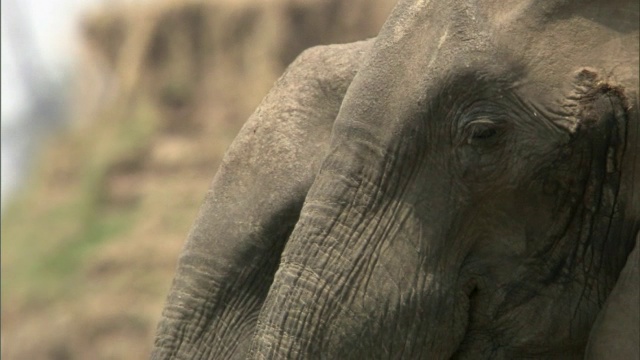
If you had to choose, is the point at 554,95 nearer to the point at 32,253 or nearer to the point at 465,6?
the point at 465,6

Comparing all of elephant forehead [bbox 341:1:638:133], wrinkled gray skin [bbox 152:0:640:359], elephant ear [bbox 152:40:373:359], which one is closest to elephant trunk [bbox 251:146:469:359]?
wrinkled gray skin [bbox 152:0:640:359]

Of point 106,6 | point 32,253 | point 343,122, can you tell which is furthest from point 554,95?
point 106,6

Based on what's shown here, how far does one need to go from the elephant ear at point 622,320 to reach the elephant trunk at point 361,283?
24 cm

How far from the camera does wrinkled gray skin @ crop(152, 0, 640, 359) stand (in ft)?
9.08

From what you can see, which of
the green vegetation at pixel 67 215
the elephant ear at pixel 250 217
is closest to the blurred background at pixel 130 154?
the green vegetation at pixel 67 215

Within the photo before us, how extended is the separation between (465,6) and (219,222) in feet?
2.62

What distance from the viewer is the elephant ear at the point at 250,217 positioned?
3328 millimetres

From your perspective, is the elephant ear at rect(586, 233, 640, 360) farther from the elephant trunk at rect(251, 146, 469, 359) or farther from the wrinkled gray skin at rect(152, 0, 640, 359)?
the elephant trunk at rect(251, 146, 469, 359)

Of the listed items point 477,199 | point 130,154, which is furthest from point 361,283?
point 130,154

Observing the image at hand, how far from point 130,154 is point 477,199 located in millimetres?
8441

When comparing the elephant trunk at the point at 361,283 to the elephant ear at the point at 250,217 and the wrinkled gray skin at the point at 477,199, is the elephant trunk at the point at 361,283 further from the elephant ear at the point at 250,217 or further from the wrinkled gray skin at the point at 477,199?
the elephant ear at the point at 250,217

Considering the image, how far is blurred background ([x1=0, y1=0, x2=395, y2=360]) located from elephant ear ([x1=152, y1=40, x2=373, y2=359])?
625 cm

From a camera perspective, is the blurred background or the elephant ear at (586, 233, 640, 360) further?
the blurred background

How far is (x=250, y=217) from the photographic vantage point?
3352 millimetres
